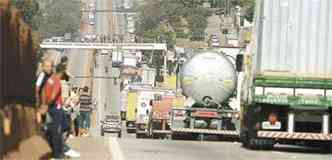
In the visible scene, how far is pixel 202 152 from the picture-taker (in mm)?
23672

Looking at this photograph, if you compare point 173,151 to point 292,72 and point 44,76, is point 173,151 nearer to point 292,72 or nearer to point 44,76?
point 292,72

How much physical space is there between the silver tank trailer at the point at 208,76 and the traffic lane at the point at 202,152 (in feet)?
16.3

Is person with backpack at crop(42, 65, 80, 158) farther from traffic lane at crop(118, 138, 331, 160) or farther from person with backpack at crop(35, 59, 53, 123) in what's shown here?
traffic lane at crop(118, 138, 331, 160)

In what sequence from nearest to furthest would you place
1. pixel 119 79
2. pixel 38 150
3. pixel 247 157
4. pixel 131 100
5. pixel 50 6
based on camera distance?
pixel 38 150, pixel 247 157, pixel 131 100, pixel 119 79, pixel 50 6

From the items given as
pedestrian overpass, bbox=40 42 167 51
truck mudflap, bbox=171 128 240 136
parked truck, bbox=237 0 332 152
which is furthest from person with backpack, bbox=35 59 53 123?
pedestrian overpass, bbox=40 42 167 51

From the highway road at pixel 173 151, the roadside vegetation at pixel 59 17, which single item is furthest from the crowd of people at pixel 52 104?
the roadside vegetation at pixel 59 17

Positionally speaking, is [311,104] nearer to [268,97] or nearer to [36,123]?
[268,97]

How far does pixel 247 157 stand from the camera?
22.8m

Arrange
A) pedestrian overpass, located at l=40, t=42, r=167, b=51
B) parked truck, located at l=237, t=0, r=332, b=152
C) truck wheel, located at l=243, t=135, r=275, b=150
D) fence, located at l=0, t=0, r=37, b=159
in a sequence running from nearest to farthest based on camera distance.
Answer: fence, located at l=0, t=0, r=37, b=159
parked truck, located at l=237, t=0, r=332, b=152
truck wheel, located at l=243, t=135, r=275, b=150
pedestrian overpass, located at l=40, t=42, r=167, b=51

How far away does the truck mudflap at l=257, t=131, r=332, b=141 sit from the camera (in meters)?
24.7

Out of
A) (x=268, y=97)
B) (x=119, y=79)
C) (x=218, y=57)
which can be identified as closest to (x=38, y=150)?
(x=268, y=97)

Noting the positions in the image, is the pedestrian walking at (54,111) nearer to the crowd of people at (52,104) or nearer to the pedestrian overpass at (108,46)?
the crowd of people at (52,104)

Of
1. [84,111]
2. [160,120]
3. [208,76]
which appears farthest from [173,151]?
[160,120]

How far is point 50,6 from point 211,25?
2924 centimetres
